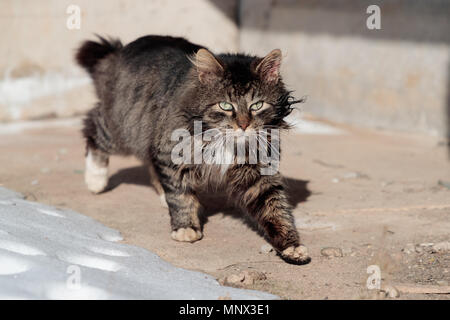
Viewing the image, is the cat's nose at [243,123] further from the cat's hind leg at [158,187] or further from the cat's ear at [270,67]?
the cat's hind leg at [158,187]

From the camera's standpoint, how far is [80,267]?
3473 mm

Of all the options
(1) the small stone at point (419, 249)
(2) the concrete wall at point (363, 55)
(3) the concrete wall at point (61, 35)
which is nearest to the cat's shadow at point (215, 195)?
(1) the small stone at point (419, 249)

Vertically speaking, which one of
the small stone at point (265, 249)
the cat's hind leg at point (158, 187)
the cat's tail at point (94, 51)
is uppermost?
the cat's tail at point (94, 51)

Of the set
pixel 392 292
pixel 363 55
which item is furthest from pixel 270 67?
pixel 363 55

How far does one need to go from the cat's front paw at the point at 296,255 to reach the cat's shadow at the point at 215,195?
72 cm

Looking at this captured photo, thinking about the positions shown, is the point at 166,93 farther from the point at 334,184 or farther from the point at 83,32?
the point at 83,32

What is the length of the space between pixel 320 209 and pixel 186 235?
1211 millimetres

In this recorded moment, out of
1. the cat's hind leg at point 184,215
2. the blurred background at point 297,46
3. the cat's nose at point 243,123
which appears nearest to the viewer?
the cat's nose at point 243,123

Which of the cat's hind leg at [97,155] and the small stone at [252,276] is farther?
the cat's hind leg at [97,155]

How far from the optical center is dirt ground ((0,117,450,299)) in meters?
3.84

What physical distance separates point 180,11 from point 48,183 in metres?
A: 4.21

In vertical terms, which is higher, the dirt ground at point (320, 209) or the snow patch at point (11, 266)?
the snow patch at point (11, 266)

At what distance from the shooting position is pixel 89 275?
3.36 meters

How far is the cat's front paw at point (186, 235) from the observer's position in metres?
4.48
